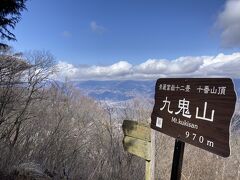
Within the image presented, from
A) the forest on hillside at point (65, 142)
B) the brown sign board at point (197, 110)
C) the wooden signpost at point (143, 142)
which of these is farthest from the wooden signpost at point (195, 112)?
the forest on hillside at point (65, 142)

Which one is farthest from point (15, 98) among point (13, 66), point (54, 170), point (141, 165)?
point (141, 165)

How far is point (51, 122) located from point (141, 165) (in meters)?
3.42

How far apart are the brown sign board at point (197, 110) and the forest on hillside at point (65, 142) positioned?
3.04 m

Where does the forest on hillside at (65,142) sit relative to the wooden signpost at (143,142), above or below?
below

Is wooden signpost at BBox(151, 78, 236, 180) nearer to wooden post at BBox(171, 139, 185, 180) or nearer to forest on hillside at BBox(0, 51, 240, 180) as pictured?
wooden post at BBox(171, 139, 185, 180)

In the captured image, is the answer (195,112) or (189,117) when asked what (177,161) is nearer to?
(189,117)

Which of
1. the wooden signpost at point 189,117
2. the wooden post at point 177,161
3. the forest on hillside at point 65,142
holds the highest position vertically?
the wooden signpost at point 189,117

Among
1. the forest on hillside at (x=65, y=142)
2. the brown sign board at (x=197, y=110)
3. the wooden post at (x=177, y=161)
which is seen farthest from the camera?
the forest on hillside at (x=65, y=142)

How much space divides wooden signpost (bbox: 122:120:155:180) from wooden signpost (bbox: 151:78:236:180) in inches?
7.0

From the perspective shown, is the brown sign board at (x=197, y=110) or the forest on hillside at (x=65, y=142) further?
the forest on hillside at (x=65, y=142)

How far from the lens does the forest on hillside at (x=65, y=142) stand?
21.4ft

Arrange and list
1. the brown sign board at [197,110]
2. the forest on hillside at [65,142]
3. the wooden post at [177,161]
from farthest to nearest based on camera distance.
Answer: the forest on hillside at [65,142]
the wooden post at [177,161]
the brown sign board at [197,110]

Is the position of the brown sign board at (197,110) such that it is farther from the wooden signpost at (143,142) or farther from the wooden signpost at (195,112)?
the wooden signpost at (143,142)

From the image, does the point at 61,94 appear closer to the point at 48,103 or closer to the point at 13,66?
the point at 48,103
